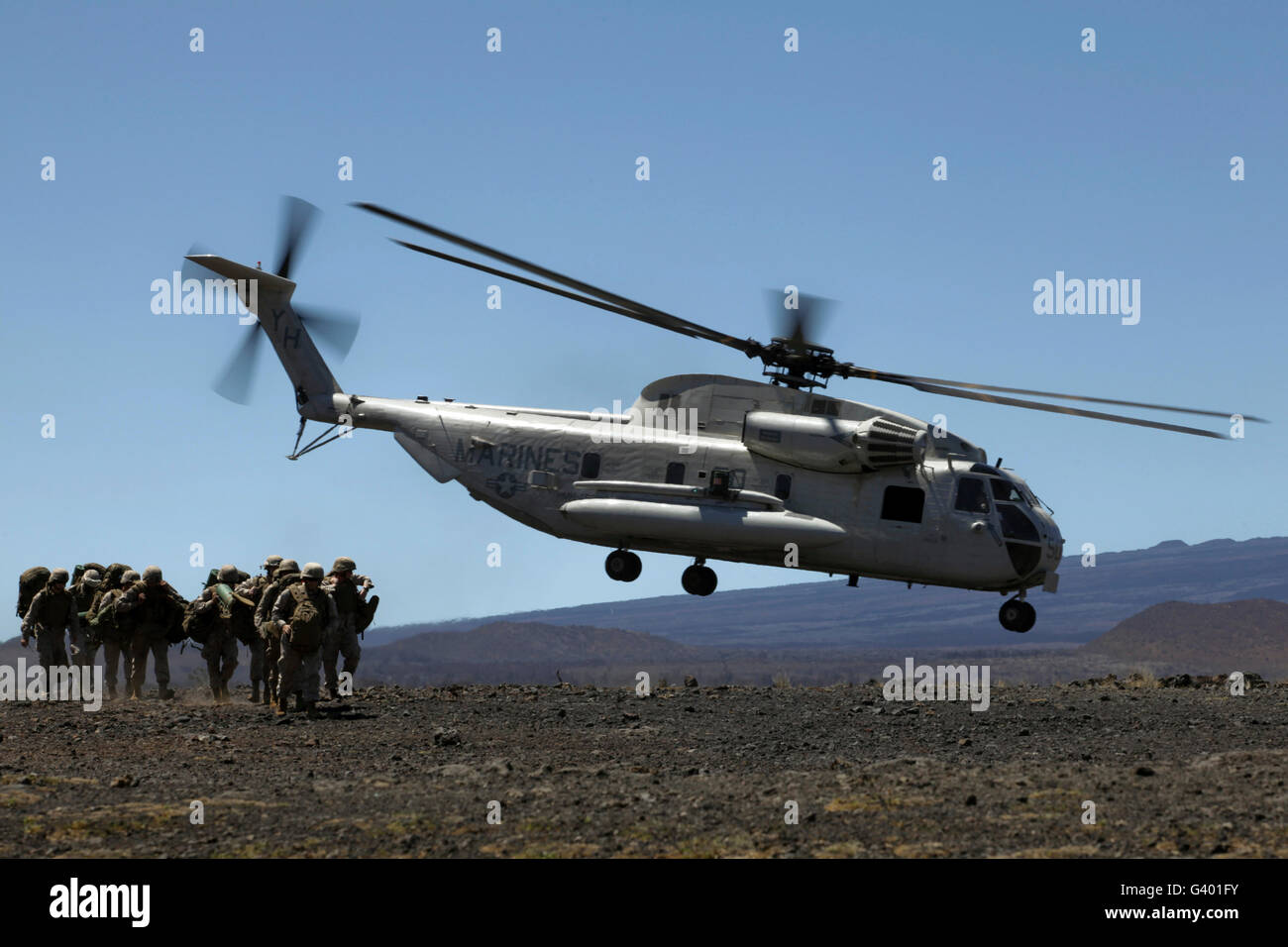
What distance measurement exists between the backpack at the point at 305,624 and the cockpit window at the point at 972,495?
369 inches

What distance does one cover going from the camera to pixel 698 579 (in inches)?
886

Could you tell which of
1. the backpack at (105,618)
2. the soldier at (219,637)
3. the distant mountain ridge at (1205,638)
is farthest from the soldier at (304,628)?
the distant mountain ridge at (1205,638)

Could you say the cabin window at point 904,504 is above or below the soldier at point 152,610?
above

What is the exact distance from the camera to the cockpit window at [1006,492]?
20.9 metres

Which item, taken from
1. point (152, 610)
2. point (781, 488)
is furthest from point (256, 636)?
point (781, 488)

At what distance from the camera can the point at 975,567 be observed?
20.7m

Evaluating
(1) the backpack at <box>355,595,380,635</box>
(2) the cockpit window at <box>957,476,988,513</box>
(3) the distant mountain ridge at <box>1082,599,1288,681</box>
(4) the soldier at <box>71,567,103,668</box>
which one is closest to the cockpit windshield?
(2) the cockpit window at <box>957,476,988,513</box>

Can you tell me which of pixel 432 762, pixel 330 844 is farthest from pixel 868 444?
pixel 330 844

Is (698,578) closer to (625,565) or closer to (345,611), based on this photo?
(625,565)

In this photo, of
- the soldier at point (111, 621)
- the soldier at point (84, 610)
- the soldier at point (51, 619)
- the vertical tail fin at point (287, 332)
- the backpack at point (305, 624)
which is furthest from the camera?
the vertical tail fin at point (287, 332)

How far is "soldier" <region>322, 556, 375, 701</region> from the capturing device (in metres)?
20.0

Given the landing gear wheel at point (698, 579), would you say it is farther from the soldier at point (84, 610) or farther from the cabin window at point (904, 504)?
the soldier at point (84, 610)
